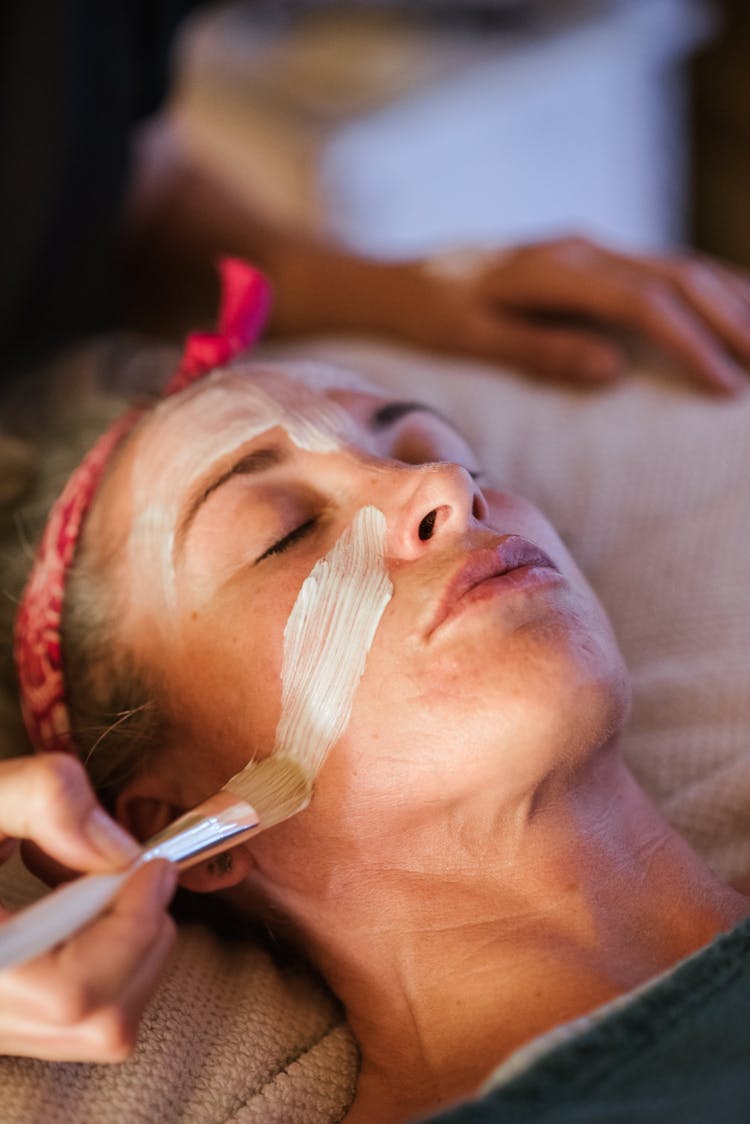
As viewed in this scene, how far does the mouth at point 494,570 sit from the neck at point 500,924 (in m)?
0.14

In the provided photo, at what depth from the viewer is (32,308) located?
53.9 inches

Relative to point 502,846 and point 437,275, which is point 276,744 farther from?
point 437,275

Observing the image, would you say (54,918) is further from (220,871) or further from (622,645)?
(622,645)

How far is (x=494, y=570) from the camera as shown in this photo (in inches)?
29.8

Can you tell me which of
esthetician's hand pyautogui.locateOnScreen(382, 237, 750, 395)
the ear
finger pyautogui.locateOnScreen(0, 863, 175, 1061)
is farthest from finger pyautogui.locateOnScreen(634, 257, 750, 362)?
finger pyautogui.locateOnScreen(0, 863, 175, 1061)

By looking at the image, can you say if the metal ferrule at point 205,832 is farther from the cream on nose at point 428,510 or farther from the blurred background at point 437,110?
the blurred background at point 437,110

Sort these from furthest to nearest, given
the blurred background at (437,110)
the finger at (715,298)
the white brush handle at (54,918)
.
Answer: the blurred background at (437,110), the finger at (715,298), the white brush handle at (54,918)

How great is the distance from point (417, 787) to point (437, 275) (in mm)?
781

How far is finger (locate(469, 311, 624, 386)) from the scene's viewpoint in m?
1.26

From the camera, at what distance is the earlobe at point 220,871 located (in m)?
0.81

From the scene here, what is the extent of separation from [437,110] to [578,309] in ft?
2.67

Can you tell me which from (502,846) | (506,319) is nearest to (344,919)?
(502,846)

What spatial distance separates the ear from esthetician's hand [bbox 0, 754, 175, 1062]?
0.56ft

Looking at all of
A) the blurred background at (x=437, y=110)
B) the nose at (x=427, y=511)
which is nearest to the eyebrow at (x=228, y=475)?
the nose at (x=427, y=511)
